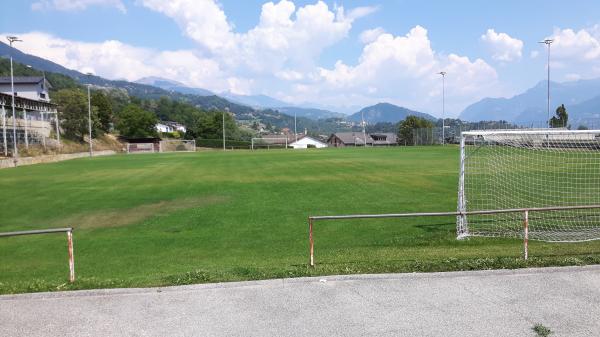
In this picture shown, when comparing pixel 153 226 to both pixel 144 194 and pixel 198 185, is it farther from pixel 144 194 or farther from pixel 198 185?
pixel 198 185

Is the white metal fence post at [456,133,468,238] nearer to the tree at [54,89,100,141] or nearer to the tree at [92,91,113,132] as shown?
the tree at [54,89,100,141]

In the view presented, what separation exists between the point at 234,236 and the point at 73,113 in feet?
254

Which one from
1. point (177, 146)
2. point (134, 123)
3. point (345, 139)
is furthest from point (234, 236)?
point (345, 139)

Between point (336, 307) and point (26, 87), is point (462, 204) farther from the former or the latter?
point (26, 87)

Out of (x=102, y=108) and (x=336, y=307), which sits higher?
(x=102, y=108)

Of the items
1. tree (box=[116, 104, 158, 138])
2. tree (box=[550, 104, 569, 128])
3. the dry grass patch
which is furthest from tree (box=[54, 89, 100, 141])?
tree (box=[550, 104, 569, 128])

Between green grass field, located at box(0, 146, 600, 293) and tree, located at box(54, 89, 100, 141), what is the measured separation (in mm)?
62562

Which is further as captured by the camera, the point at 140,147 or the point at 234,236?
the point at 140,147

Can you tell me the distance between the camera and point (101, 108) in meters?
96.0

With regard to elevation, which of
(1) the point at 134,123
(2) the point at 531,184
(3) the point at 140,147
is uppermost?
(1) the point at 134,123

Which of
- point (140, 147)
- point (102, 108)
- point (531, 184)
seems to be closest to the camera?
point (531, 184)

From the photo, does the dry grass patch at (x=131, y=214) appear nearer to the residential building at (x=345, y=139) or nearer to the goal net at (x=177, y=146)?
the goal net at (x=177, y=146)

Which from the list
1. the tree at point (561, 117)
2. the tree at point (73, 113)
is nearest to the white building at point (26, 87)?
the tree at point (73, 113)

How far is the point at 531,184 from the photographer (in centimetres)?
1808
